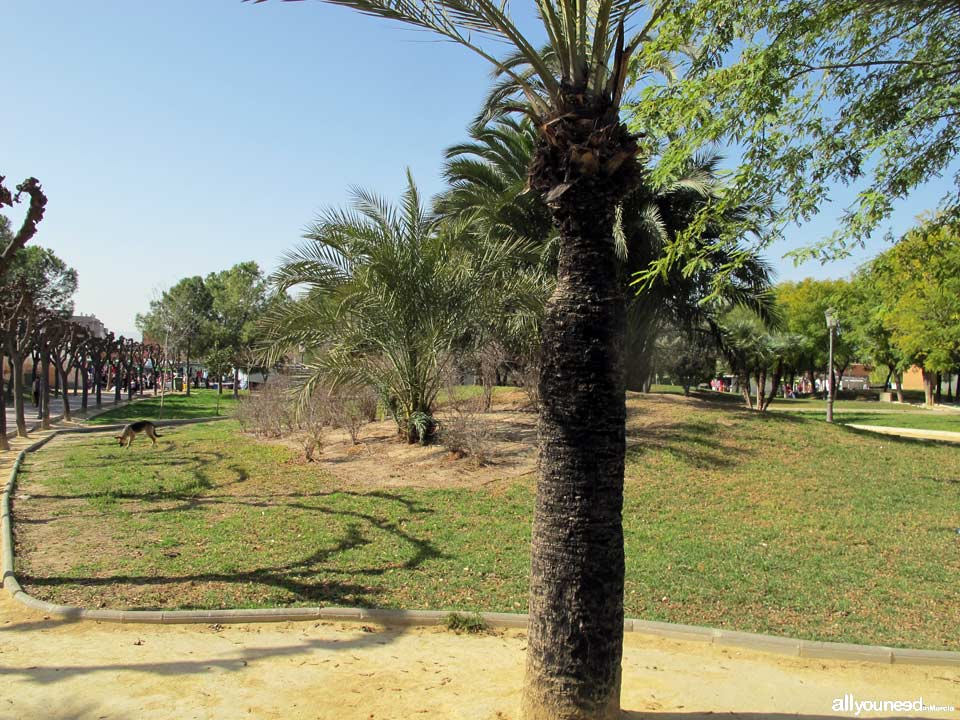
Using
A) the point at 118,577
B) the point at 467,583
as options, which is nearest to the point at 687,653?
the point at 467,583

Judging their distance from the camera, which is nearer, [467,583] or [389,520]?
[467,583]

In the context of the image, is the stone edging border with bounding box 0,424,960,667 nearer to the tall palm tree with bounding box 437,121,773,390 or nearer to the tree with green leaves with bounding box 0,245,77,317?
the tall palm tree with bounding box 437,121,773,390

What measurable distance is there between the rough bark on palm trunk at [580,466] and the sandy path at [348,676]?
0.58 m

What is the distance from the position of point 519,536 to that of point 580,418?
17.0 feet

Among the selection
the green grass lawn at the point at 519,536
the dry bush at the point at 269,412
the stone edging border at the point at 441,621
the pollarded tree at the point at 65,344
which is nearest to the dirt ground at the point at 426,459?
the green grass lawn at the point at 519,536

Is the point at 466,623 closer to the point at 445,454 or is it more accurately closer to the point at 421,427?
the point at 445,454

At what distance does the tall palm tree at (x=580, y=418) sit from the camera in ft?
12.7

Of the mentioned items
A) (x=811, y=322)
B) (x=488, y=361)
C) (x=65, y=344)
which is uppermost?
(x=811, y=322)

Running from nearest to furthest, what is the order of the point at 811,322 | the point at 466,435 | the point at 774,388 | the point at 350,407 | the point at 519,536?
the point at 519,536
the point at 466,435
the point at 350,407
the point at 774,388
the point at 811,322

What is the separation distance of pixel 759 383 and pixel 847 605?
2634 centimetres

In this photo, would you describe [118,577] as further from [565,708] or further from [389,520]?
[565,708]

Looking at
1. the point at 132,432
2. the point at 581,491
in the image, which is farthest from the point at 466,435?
the point at 581,491

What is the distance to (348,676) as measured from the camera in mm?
4863

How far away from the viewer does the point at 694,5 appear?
7094 millimetres
